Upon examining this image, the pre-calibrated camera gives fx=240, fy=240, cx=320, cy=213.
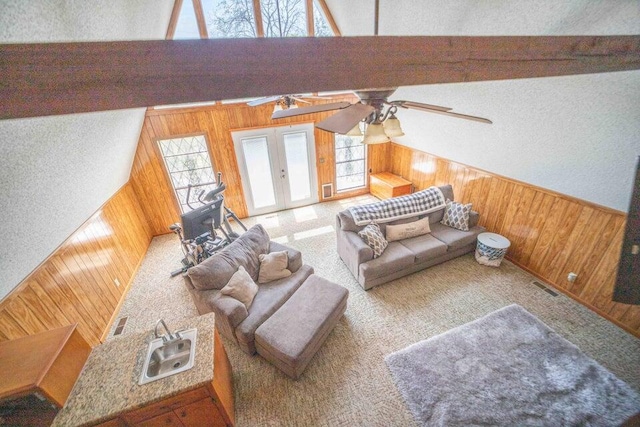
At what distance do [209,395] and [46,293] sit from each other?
1.94 meters

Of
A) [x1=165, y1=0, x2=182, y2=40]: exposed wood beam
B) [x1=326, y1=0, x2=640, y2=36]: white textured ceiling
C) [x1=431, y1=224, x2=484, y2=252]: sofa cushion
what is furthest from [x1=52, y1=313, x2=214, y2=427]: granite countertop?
[x1=165, y1=0, x2=182, y2=40]: exposed wood beam

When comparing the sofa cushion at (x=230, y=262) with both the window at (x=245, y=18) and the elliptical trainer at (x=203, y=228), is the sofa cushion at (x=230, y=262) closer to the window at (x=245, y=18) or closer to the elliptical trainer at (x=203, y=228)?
the elliptical trainer at (x=203, y=228)

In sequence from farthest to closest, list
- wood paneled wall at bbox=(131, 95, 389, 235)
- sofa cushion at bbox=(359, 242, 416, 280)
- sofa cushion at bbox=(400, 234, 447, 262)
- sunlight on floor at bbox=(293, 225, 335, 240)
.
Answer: sunlight on floor at bbox=(293, 225, 335, 240) → wood paneled wall at bbox=(131, 95, 389, 235) → sofa cushion at bbox=(400, 234, 447, 262) → sofa cushion at bbox=(359, 242, 416, 280)

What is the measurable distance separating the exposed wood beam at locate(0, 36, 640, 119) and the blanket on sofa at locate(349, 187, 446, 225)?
2544 mm

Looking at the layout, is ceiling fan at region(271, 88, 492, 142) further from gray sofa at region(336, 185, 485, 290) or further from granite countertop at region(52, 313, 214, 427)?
gray sofa at region(336, 185, 485, 290)

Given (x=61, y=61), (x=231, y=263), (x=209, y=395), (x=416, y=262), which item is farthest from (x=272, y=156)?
(x=61, y=61)

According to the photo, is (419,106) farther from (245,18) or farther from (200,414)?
(245,18)

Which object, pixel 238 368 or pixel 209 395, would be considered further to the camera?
pixel 238 368

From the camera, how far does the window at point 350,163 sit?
5.44 metres

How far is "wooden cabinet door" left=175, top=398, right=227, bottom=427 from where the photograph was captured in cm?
160

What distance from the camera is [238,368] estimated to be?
2.39 m

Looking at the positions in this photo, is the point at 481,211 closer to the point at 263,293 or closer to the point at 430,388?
the point at 430,388

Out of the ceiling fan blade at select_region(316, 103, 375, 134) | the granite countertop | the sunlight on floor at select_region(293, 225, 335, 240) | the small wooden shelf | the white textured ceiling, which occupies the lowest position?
the sunlight on floor at select_region(293, 225, 335, 240)

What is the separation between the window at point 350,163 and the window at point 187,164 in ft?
8.99
